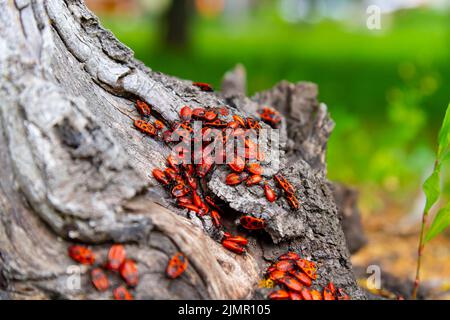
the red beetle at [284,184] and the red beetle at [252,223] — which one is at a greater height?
the red beetle at [284,184]

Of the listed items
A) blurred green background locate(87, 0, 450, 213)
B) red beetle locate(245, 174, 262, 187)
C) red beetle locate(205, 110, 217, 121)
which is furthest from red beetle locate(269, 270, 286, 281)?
blurred green background locate(87, 0, 450, 213)

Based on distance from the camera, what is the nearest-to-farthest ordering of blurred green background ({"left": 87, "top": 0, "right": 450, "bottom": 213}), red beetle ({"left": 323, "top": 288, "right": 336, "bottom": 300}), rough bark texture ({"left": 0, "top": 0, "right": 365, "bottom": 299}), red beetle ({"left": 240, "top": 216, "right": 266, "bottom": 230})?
rough bark texture ({"left": 0, "top": 0, "right": 365, "bottom": 299})
red beetle ({"left": 323, "top": 288, "right": 336, "bottom": 300})
red beetle ({"left": 240, "top": 216, "right": 266, "bottom": 230})
blurred green background ({"left": 87, "top": 0, "right": 450, "bottom": 213})

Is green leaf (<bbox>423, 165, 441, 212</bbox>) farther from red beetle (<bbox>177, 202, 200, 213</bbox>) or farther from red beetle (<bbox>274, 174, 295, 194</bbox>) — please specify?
red beetle (<bbox>177, 202, 200, 213</bbox>)

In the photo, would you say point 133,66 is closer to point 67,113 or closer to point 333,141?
point 67,113

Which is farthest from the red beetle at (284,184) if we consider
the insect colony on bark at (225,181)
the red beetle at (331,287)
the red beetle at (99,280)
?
the red beetle at (99,280)

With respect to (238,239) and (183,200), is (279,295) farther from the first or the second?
(183,200)

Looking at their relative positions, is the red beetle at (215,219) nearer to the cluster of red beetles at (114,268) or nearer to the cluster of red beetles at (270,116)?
the cluster of red beetles at (114,268)

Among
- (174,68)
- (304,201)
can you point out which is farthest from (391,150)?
(174,68)

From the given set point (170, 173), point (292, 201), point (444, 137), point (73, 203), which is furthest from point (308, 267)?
point (73, 203)
